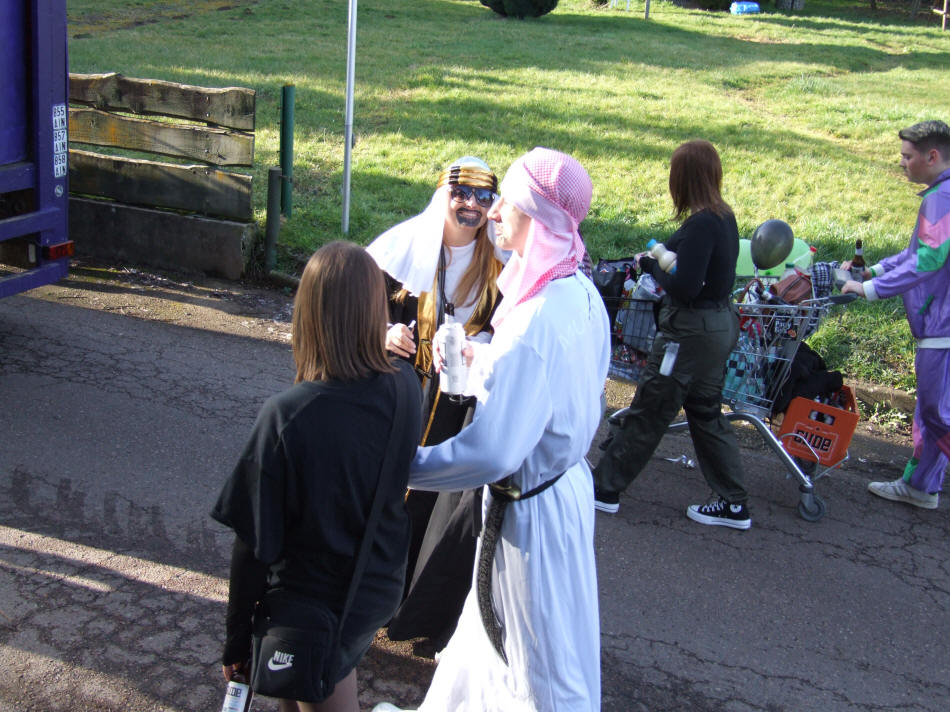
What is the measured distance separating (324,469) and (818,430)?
3.52 m

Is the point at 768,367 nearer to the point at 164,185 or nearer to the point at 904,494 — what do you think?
the point at 904,494

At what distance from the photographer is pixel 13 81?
554cm

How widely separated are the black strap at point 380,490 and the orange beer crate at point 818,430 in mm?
3272

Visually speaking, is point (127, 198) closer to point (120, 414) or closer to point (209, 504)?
point (120, 414)

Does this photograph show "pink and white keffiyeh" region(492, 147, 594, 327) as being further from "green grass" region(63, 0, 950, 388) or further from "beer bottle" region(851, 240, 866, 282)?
"green grass" region(63, 0, 950, 388)

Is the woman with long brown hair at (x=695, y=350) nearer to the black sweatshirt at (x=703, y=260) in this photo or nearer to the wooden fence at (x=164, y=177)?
the black sweatshirt at (x=703, y=260)

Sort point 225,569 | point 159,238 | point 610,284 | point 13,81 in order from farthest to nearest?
point 159,238, point 13,81, point 610,284, point 225,569

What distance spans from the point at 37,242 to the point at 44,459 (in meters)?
1.86

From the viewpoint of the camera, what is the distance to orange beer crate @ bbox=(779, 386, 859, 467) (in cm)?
476

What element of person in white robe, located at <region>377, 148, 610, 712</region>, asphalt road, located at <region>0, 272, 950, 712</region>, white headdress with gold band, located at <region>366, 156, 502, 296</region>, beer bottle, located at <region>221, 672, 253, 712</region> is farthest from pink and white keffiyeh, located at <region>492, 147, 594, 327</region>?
asphalt road, located at <region>0, 272, 950, 712</region>

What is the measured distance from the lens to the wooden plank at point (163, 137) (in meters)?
7.72

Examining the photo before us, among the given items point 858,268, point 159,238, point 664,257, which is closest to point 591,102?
point 159,238

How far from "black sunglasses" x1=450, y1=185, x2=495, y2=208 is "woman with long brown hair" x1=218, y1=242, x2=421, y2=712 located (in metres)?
Result: 1.14

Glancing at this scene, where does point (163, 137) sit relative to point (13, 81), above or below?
below
